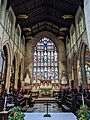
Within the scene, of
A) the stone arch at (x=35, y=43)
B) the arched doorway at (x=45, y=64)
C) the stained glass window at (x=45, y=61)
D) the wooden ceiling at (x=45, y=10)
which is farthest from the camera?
the stone arch at (x=35, y=43)

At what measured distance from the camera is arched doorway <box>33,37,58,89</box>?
17266 millimetres

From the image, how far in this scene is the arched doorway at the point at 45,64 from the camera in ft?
56.6

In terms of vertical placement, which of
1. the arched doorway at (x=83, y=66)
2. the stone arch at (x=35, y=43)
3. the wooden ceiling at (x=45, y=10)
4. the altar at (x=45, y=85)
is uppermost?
the wooden ceiling at (x=45, y=10)

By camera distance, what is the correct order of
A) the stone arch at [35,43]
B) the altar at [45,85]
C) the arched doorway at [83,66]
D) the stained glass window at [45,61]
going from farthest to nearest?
the stone arch at [35,43] < the stained glass window at [45,61] < the altar at [45,85] < the arched doorway at [83,66]

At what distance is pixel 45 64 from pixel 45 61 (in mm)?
462

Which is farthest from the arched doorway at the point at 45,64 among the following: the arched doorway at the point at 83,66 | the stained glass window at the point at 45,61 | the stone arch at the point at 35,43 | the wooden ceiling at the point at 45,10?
the arched doorway at the point at 83,66

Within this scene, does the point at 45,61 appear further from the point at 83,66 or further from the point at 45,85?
the point at 83,66

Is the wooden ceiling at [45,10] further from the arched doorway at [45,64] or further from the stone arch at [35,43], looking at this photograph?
the arched doorway at [45,64]

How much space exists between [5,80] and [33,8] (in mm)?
7628

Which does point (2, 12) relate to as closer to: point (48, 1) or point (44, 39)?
point (48, 1)

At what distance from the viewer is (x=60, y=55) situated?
18953 millimetres

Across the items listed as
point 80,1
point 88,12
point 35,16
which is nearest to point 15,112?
point 88,12

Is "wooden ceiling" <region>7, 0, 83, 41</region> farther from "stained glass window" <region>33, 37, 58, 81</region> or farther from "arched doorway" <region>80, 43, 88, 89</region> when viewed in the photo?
"arched doorway" <region>80, 43, 88, 89</region>

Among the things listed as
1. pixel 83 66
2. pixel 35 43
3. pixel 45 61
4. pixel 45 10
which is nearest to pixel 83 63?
pixel 83 66
